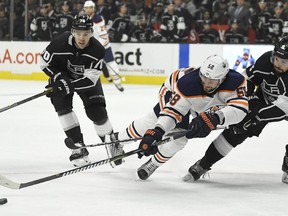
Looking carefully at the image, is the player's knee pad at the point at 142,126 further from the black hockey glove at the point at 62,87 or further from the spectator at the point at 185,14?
the spectator at the point at 185,14

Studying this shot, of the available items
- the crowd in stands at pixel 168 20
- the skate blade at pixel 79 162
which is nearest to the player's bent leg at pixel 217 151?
the skate blade at pixel 79 162

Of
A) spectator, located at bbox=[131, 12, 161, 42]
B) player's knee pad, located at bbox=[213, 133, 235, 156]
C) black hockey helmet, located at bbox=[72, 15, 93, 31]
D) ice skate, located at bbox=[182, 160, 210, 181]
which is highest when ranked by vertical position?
black hockey helmet, located at bbox=[72, 15, 93, 31]

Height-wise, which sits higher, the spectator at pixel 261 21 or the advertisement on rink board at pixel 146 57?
the spectator at pixel 261 21

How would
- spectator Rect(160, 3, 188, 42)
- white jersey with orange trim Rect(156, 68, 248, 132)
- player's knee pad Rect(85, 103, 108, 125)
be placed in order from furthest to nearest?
spectator Rect(160, 3, 188, 42) < player's knee pad Rect(85, 103, 108, 125) < white jersey with orange trim Rect(156, 68, 248, 132)

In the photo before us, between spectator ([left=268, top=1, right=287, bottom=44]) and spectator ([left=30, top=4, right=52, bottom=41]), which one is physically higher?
spectator ([left=268, top=1, right=287, bottom=44])

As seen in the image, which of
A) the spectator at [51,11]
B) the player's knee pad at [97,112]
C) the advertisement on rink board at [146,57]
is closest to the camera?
the player's knee pad at [97,112]

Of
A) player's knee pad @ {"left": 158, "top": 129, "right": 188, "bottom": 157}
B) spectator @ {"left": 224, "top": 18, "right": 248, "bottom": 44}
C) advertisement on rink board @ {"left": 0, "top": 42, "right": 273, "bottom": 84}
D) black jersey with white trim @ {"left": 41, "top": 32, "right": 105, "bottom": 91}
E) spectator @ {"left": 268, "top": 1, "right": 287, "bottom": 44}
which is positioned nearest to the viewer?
player's knee pad @ {"left": 158, "top": 129, "right": 188, "bottom": 157}

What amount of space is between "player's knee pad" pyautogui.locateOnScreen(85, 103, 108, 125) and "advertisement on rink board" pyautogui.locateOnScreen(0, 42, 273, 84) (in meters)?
6.06

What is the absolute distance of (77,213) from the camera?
11.2 feet

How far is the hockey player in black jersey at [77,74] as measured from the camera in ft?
15.4

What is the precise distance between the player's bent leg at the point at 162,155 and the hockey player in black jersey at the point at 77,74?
0.45 meters

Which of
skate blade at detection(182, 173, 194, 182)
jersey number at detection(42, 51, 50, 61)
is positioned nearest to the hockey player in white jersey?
skate blade at detection(182, 173, 194, 182)

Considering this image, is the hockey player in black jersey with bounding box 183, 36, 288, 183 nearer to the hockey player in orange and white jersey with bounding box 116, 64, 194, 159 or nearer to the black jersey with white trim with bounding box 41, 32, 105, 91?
the hockey player in orange and white jersey with bounding box 116, 64, 194, 159

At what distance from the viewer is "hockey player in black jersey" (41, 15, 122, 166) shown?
4.69m
